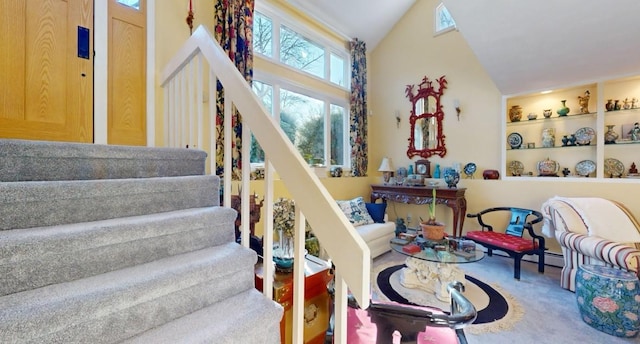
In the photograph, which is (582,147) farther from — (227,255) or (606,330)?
(227,255)

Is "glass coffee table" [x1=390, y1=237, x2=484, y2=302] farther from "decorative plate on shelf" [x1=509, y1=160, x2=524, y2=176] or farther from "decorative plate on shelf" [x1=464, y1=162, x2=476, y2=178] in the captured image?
"decorative plate on shelf" [x1=509, y1=160, x2=524, y2=176]

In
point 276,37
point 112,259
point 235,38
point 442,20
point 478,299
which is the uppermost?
point 442,20

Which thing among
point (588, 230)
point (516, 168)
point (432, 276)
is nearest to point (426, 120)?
point (516, 168)

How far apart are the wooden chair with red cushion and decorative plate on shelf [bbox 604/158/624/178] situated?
0.84 m

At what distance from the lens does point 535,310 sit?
7.47 ft

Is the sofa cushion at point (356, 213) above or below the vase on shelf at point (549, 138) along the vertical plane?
below

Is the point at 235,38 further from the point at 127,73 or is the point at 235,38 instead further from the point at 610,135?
the point at 610,135

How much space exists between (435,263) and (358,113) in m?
2.88

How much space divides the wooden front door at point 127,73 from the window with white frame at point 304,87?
1.23 metres

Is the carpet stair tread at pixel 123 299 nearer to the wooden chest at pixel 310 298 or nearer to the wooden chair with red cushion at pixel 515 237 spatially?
the wooden chest at pixel 310 298

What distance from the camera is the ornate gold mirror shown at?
14.1 feet

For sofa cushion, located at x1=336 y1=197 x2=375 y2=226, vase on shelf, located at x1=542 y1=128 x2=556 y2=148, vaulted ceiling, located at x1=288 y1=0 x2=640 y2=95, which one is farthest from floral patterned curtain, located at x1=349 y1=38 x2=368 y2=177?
vase on shelf, located at x1=542 y1=128 x2=556 y2=148

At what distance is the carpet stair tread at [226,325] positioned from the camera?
0.91 m

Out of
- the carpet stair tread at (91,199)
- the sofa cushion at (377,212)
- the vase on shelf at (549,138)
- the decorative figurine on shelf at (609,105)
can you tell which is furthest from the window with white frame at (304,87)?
the decorative figurine on shelf at (609,105)
